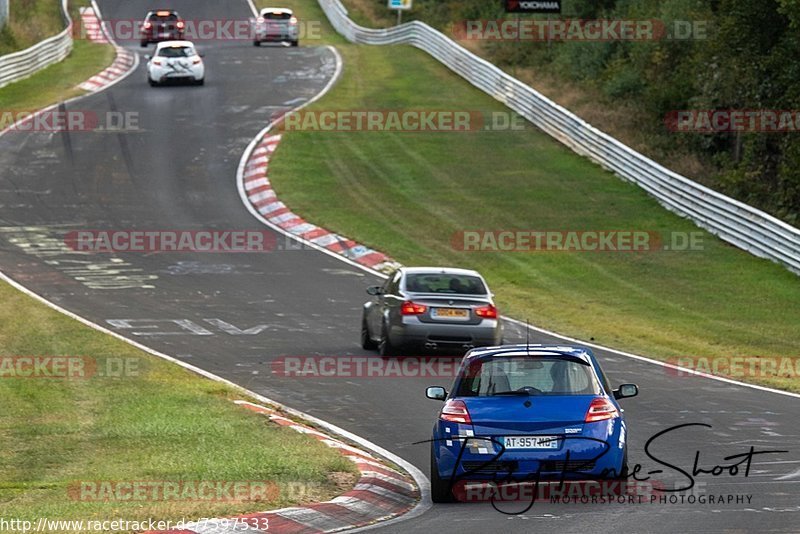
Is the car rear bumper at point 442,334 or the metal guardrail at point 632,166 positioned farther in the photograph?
the metal guardrail at point 632,166

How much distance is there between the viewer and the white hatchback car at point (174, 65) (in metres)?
48.7

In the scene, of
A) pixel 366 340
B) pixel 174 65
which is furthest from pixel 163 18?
pixel 366 340

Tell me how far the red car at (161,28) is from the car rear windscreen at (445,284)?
41516mm

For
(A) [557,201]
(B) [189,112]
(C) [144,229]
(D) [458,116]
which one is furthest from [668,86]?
(C) [144,229]

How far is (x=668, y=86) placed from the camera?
44156 millimetres

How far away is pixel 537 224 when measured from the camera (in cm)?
3253

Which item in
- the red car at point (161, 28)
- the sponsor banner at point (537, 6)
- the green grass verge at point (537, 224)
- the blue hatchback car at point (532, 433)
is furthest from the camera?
the red car at point (161, 28)

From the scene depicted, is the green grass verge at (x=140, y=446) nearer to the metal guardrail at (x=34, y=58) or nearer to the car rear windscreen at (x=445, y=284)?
the car rear windscreen at (x=445, y=284)

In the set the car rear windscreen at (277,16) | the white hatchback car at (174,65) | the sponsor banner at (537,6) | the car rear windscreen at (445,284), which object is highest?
the sponsor banner at (537,6)

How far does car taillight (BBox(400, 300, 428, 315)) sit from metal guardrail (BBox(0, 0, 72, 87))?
3199 cm

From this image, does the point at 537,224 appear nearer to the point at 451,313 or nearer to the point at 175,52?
the point at 451,313

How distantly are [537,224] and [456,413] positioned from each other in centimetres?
2121

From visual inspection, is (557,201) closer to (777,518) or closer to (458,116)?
(458,116)

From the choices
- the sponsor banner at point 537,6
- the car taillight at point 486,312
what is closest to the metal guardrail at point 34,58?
the sponsor banner at point 537,6
